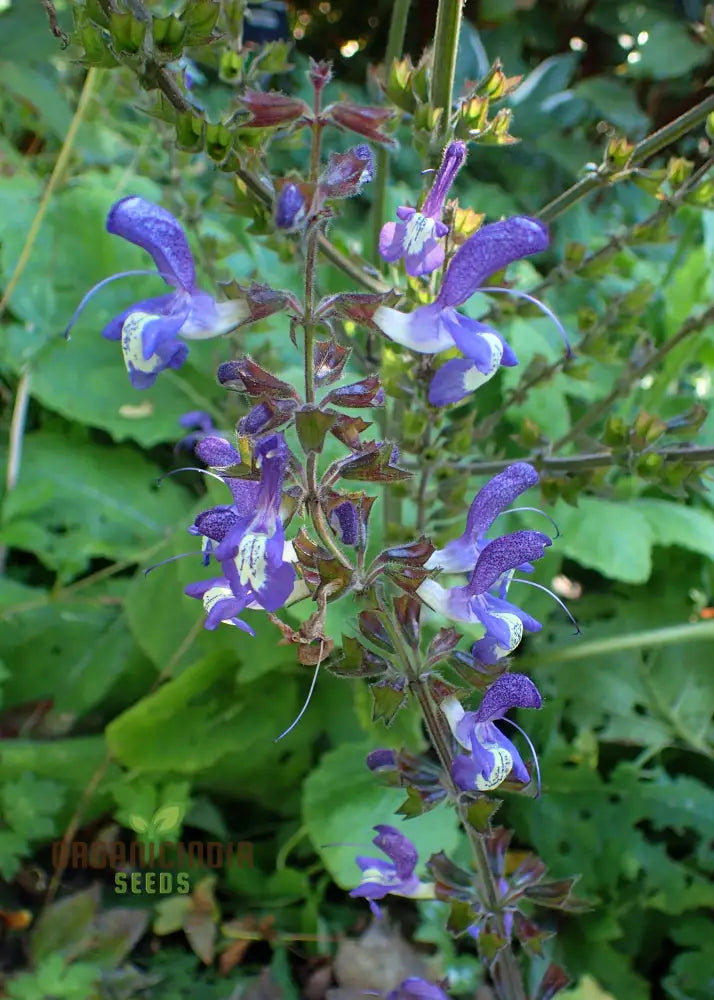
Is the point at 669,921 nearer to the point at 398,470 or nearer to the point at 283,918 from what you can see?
the point at 283,918

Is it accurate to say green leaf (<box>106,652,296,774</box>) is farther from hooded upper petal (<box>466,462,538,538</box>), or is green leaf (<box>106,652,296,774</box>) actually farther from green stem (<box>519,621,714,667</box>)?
hooded upper petal (<box>466,462,538,538</box>)

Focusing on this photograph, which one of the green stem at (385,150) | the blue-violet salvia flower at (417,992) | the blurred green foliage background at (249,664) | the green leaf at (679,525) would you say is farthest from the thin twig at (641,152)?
the blue-violet salvia flower at (417,992)

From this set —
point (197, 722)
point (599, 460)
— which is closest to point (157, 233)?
point (599, 460)

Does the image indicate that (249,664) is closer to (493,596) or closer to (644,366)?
(493,596)

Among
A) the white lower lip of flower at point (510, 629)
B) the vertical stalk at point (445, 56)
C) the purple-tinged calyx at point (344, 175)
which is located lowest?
the white lower lip of flower at point (510, 629)

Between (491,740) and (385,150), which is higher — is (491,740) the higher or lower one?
the lower one

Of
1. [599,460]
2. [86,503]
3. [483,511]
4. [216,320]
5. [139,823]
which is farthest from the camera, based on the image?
[86,503]

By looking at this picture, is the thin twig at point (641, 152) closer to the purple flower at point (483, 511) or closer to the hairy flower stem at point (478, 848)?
the purple flower at point (483, 511)
